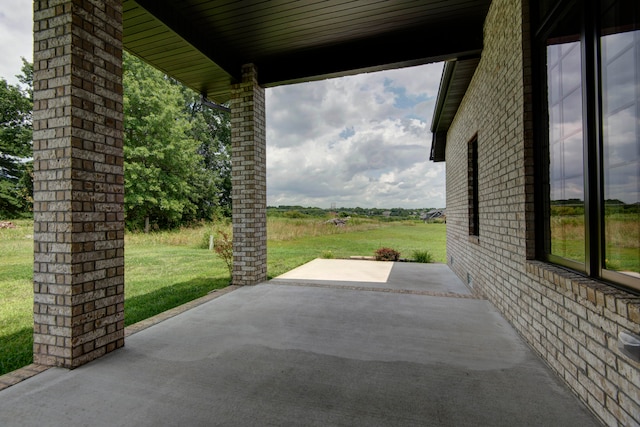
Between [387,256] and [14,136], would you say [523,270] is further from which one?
[14,136]

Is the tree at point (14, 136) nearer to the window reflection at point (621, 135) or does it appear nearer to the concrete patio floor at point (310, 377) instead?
the concrete patio floor at point (310, 377)

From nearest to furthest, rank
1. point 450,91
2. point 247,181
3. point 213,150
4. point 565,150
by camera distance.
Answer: point 565,150, point 247,181, point 450,91, point 213,150

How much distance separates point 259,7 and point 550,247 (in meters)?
3.97

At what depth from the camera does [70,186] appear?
6.93 ft

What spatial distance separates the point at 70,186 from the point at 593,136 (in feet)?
11.5

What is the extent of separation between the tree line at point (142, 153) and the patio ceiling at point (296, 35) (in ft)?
44.4

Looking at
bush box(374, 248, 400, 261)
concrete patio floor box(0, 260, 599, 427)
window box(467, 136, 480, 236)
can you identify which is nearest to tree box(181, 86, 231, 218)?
bush box(374, 248, 400, 261)

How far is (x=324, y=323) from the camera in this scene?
10.2 ft

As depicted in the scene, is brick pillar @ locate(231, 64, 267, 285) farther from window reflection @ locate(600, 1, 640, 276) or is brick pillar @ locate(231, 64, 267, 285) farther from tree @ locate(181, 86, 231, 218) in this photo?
tree @ locate(181, 86, 231, 218)

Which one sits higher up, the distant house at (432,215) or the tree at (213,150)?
the tree at (213,150)

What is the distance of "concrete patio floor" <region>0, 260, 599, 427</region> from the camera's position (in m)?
1.63

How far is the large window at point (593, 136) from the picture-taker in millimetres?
1487

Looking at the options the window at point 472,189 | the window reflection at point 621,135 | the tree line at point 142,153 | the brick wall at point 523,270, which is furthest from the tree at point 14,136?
the window reflection at point 621,135

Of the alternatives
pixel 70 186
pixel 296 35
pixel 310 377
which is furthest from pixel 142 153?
pixel 310 377
